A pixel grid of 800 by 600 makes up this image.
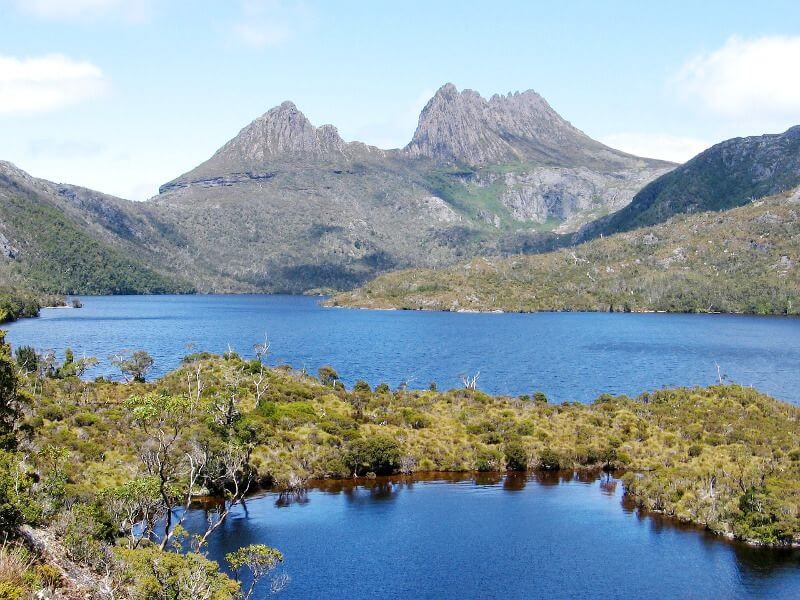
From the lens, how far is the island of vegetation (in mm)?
33031

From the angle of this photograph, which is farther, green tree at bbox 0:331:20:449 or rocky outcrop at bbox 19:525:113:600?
green tree at bbox 0:331:20:449

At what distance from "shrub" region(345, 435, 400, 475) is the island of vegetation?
0.45 ft

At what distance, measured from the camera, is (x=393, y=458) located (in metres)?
77.1

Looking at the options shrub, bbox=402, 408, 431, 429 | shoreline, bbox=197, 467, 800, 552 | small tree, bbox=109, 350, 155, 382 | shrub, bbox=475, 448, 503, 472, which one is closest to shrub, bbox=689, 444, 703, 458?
shoreline, bbox=197, 467, 800, 552

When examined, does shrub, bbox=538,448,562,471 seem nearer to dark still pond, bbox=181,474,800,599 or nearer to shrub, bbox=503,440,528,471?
shrub, bbox=503,440,528,471

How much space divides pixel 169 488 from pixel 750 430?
7005cm

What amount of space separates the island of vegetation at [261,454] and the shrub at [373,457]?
14cm

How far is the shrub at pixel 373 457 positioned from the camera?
76125 millimetres

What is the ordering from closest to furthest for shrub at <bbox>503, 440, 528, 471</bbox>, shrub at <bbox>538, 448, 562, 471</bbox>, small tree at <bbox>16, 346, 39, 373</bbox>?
shrub at <bbox>503, 440, 528, 471</bbox>, shrub at <bbox>538, 448, 562, 471</bbox>, small tree at <bbox>16, 346, 39, 373</bbox>

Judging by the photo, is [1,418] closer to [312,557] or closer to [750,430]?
[312,557]

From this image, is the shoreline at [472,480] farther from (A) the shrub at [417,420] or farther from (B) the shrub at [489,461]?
(A) the shrub at [417,420]

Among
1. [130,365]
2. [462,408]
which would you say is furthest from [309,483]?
[130,365]

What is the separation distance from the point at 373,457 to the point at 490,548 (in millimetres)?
→ 23136

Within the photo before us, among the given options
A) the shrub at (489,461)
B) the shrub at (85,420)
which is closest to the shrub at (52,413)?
the shrub at (85,420)
